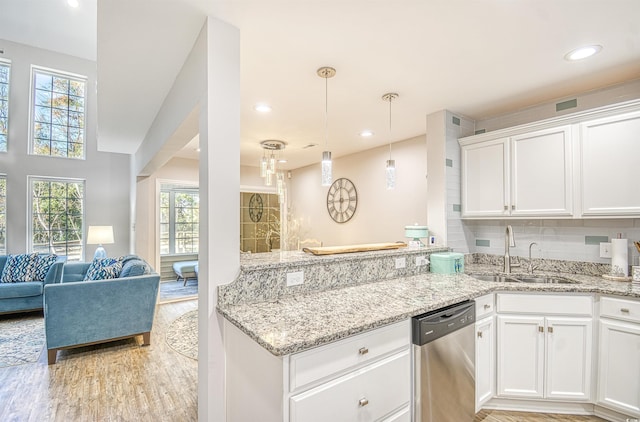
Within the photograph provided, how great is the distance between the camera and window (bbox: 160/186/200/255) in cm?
738

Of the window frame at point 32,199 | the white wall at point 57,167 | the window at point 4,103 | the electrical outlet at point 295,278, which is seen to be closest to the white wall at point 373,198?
the electrical outlet at point 295,278

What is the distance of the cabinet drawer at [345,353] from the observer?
119 cm

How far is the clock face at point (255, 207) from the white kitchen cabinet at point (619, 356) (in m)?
5.59

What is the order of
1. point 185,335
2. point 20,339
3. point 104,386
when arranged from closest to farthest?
1. point 104,386
2. point 20,339
3. point 185,335

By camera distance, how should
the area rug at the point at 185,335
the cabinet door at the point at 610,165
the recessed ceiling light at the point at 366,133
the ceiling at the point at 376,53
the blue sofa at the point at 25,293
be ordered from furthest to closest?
the blue sofa at the point at 25,293 < the recessed ceiling light at the point at 366,133 < the area rug at the point at 185,335 < the cabinet door at the point at 610,165 < the ceiling at the point at 376,53

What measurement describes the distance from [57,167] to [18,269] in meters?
1.91

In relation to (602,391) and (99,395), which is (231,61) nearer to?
(99,395)

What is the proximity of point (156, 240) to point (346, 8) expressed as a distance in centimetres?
491

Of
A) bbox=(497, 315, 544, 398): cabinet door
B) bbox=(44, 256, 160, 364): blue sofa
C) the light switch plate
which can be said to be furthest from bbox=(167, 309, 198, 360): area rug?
the light switch plate

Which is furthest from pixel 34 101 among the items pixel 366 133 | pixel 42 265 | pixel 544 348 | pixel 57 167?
pixel 544 348

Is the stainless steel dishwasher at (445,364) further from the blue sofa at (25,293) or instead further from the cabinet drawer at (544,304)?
the blue sofa at (25,293)

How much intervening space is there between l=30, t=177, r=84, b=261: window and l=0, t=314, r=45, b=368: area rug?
1476mm

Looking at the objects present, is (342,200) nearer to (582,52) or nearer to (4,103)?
(582,52)

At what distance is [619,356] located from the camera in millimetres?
1940
